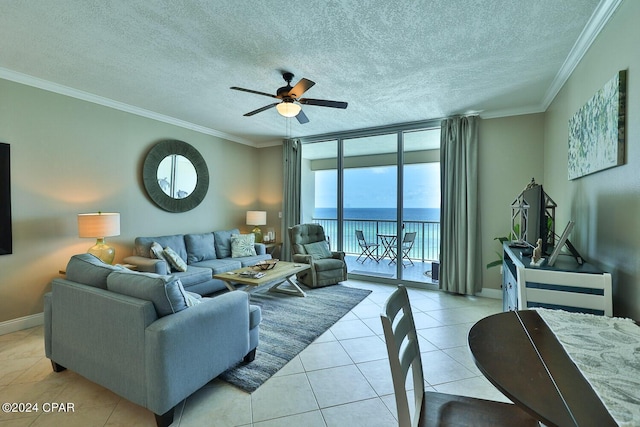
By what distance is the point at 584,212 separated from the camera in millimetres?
2340

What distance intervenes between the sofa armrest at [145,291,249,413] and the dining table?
155 centimetres

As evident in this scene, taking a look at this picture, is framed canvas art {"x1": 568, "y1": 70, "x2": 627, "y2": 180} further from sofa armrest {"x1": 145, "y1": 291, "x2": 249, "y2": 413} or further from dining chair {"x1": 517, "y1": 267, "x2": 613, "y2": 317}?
sofa armrest {"x1": 145, "y1": 291, "x2": 249, "y2": 413}

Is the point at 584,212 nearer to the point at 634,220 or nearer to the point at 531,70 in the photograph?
the point at 634,220

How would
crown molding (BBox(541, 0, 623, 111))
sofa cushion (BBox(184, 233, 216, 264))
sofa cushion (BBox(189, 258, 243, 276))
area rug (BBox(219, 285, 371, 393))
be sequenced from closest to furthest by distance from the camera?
crown molding (BBox(541, 0, 623, 111))
area rug (BBox(219, 285, 371, 393))
sofa cushion (BBox(189, 258, 243, 276))
sofa cushion (BBox(184, 233, 216, 264))

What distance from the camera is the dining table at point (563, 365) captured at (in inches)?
27.4

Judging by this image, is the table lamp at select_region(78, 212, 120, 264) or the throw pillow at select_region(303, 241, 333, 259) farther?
the throw pillow at select_region(303, 241, 333, 259)

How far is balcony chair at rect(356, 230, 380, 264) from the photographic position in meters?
6.39

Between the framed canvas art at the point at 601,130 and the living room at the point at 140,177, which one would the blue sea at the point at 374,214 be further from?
the framed canvas art at the point at 601,130

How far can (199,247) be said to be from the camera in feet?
14.2

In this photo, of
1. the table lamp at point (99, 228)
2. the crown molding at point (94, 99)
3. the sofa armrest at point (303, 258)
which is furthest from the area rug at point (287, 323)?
the crown molding at point (94, 99)

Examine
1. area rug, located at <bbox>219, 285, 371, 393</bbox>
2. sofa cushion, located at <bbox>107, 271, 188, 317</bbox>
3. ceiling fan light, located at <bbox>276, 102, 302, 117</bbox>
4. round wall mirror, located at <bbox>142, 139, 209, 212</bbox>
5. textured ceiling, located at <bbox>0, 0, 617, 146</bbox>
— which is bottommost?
area rug, located at <bbox>219, 285, 371, 393</bbox>

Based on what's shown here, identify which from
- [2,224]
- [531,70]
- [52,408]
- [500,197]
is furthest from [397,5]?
[2,224]

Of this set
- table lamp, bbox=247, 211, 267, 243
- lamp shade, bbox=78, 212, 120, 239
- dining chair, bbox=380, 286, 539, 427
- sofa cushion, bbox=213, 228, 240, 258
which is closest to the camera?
dining chair, bbox=380, 286, 539, 427

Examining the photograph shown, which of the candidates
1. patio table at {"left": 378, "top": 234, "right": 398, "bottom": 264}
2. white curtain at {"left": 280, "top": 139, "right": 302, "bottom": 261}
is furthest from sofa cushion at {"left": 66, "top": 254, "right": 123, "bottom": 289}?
patio table at {"left": 378, "top": 234, "right": 398, "bottom": 264}
